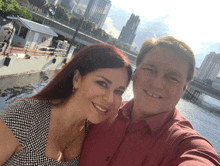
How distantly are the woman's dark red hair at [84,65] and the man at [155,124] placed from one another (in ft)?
1.19

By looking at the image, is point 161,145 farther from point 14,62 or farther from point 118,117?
point 14,62

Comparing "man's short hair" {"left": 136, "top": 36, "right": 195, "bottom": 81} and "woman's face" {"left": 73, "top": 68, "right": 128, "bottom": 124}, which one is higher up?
"man's short hair" {"left": 136, "top": 36, "right": 195, "bottom": 81}

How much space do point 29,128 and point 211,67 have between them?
537ft

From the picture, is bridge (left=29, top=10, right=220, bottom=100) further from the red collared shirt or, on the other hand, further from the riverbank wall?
the red collared shirt

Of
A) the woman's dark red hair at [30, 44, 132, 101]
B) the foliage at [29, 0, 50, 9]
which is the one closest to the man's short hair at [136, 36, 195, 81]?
the woman's dark red hair at [30, 44, 132, 101]

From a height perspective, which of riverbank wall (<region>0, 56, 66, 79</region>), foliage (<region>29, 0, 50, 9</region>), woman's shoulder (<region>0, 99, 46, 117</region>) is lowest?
riverbank wall (<region>0, 56, 66, 79</region>)

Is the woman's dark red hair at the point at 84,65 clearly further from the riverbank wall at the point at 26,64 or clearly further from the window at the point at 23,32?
the window at the point at 23,32

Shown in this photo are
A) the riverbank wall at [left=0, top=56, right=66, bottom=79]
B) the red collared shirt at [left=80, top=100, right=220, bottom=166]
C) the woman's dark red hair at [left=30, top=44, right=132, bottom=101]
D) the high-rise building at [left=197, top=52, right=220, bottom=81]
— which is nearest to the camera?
the red collared shirt at [left=80, top=100, right=220, bottom=166]

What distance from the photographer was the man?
1.69m

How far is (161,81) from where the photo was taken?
1935 millimetres

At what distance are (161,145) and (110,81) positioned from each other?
95 cm

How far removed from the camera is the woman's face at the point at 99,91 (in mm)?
2004

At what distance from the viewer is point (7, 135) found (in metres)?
1.76

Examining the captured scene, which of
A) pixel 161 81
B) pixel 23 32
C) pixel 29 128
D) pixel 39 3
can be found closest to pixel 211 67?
pixel 39 3
